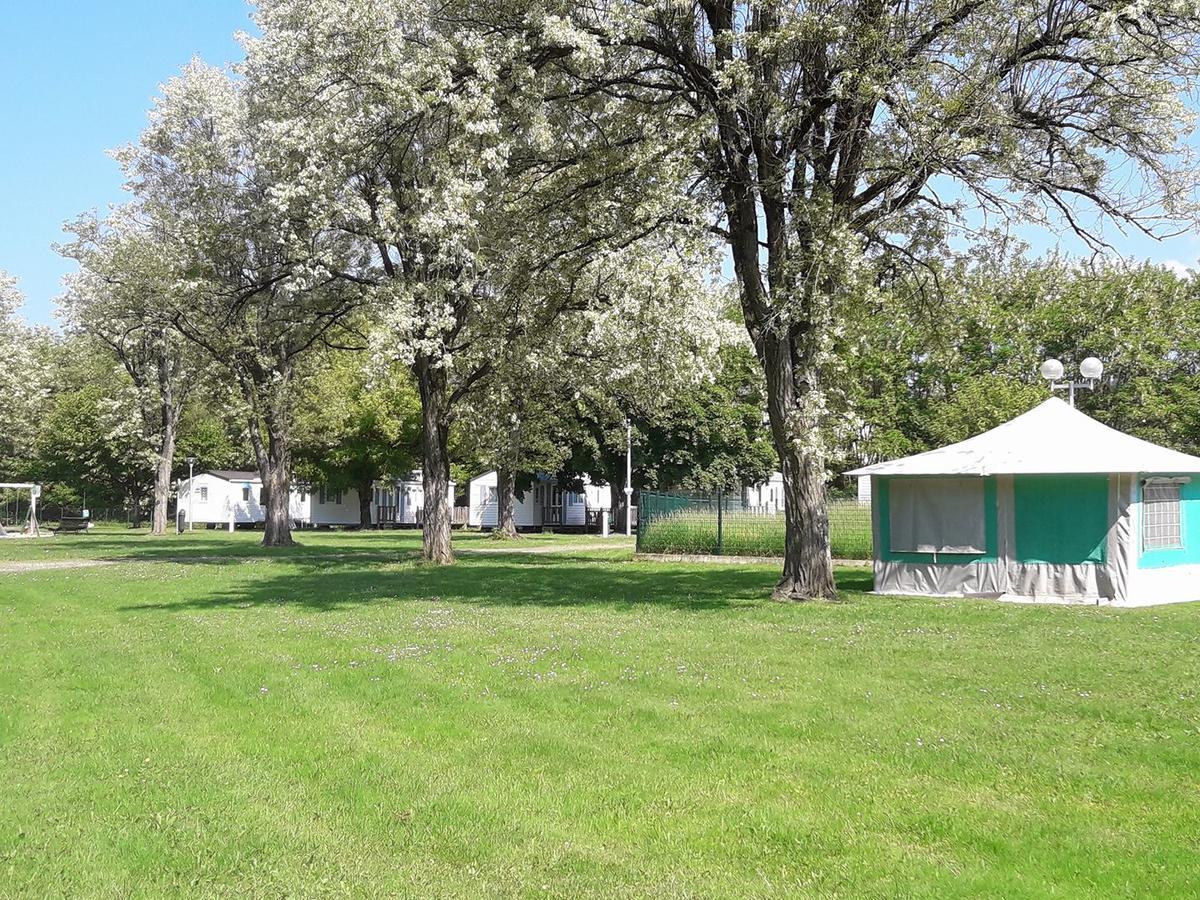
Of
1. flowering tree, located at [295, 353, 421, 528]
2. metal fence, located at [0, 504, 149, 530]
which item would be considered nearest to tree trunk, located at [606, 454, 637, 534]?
flowering tree, located at [295, 353, 421, 528]

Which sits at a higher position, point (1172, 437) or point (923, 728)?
point (1172, 437)

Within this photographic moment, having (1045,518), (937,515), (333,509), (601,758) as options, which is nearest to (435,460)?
(937,515)

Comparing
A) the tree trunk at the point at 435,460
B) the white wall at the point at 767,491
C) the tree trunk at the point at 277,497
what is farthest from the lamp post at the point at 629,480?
the tree trunk at the point at 435,460

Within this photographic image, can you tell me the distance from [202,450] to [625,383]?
48.2m

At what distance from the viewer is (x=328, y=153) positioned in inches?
809

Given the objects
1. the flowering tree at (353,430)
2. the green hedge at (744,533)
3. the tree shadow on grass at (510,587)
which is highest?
the flowering tree at (353,430)

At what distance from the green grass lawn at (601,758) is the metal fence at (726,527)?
41.6 ft

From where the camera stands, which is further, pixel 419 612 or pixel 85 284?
pixel 85 284

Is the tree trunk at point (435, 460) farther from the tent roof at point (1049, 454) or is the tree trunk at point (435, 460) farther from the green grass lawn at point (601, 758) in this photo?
the green grass lawn at point (601, 758)

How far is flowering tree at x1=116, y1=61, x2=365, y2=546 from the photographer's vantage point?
27109 millimetres

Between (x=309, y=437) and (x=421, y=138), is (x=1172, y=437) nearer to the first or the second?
(x=421, y=138)

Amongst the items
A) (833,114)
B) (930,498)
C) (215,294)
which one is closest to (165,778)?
(833,114)

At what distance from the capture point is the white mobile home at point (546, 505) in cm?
5962

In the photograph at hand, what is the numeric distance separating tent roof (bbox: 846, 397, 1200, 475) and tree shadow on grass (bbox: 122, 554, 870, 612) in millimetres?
3103
